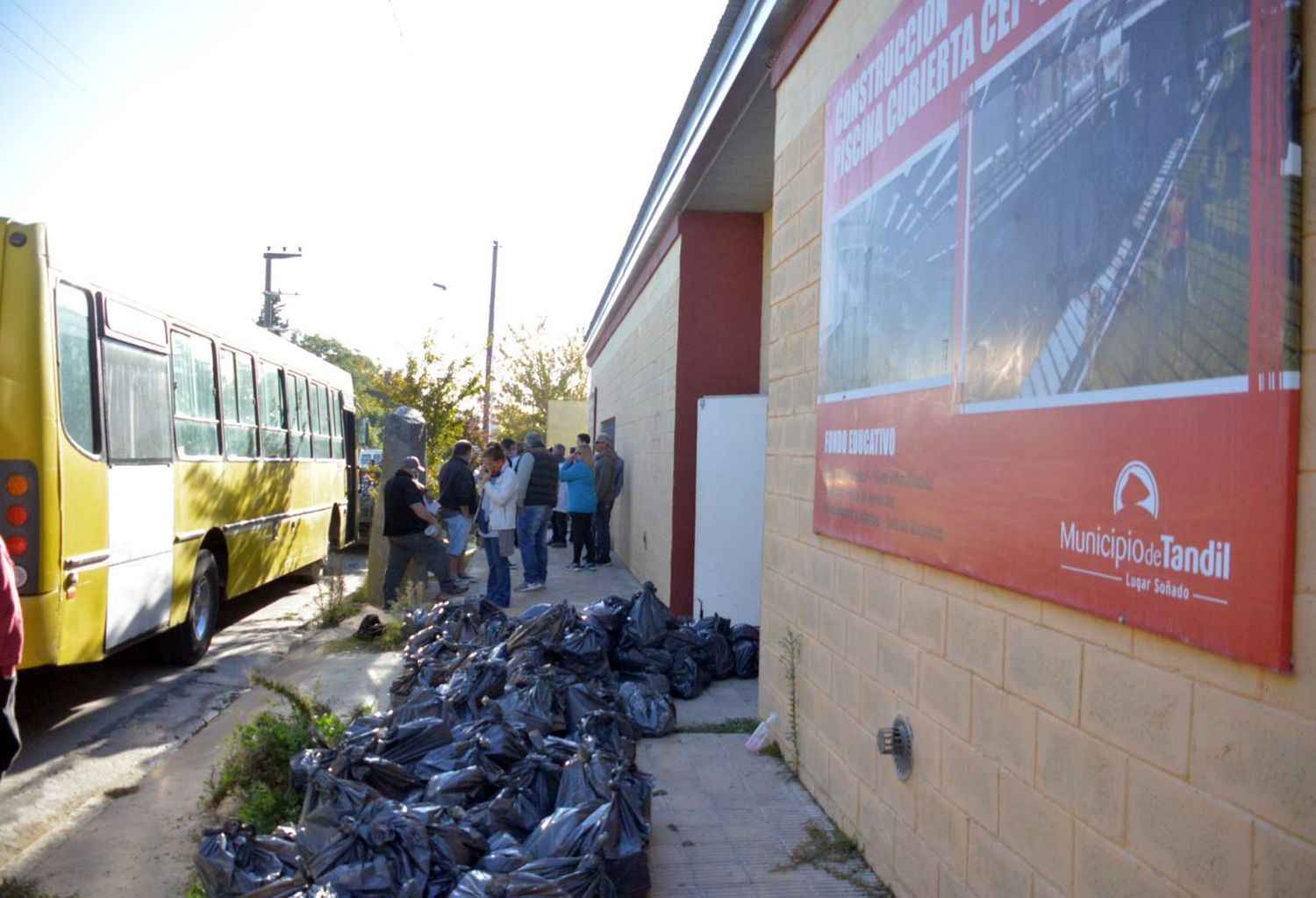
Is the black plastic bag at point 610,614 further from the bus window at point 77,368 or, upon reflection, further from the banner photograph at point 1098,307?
the banner photograph at point 1098,307

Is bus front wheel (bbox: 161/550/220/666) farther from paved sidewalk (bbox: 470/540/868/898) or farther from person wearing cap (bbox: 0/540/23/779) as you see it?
person wearing cap (bbox: 0/540/23/779)

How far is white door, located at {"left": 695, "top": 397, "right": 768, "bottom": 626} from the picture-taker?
27.2 ft

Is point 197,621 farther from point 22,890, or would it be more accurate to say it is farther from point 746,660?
point 22,890

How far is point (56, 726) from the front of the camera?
678 centimetres

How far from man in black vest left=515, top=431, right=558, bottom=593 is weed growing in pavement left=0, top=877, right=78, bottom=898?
7.72 metres

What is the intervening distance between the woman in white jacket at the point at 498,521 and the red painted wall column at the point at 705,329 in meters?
2.01

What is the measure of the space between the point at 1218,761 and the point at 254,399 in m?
10.0

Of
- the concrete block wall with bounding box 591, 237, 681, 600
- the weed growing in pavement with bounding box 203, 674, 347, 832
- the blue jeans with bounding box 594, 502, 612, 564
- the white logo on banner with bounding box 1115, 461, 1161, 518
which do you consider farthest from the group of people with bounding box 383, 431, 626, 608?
the white logo on banner with bounding box 1115, 461, 1161, 518

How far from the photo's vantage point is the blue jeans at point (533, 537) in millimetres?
12070

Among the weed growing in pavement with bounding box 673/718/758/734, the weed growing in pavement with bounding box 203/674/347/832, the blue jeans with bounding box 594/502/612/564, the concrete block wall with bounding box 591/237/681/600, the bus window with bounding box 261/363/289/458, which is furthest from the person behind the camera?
the blue jeans with bounding box 594/502/612/564

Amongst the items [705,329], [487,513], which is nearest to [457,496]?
[487,513]

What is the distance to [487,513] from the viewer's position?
11578 mm

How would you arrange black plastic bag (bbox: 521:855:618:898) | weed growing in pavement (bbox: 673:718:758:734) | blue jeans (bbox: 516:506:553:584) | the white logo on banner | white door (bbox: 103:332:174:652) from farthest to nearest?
blue jeans (bbox: 516:506:553:584)
white door (bbox: 103:332:174:652)
weed growing in pavement (bbox: 673:718:758:734)
black plastic bag (bbox: 521:855:618:898)
the white logo on banner

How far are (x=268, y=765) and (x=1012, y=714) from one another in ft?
11.6
